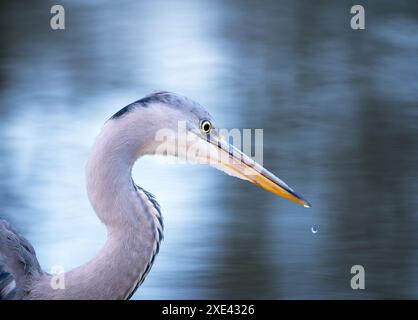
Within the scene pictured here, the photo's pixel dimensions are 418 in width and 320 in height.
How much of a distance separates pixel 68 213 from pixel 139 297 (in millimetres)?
704

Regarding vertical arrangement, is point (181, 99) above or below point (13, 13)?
below

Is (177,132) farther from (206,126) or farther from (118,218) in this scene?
(118,218)

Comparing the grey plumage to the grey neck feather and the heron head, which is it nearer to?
the grey neck feather

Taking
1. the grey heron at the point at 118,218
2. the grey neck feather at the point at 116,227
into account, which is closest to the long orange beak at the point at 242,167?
the grey heron at the point at 118,218

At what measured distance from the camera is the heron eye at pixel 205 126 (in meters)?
2.66

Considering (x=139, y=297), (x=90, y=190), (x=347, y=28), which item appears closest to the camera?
(x=90, y=190)

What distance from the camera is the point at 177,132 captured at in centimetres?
261

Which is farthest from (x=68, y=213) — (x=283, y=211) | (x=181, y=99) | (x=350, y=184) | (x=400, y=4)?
(x=400, y=4)

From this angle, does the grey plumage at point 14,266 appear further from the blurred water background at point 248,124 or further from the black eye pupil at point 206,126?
the blurred water background at point 248,124

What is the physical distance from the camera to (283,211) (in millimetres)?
4199

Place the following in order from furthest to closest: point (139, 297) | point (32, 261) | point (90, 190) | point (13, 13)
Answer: point (13, 13)
point (139, 297)
point (32, 261)
point (90, 190)

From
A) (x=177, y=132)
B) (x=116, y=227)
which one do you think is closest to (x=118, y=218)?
(x=116, y=227)

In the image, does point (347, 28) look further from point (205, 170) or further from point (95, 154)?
point (95, 154)

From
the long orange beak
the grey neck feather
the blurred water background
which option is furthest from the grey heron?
the blurred water background
